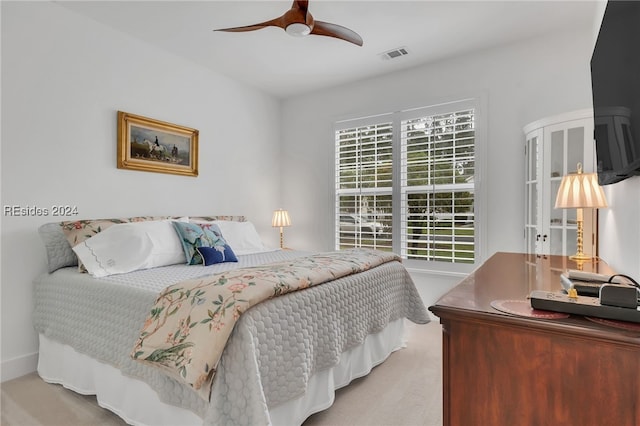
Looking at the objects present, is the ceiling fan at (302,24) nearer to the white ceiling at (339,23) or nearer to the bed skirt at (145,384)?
the white ceiling at (339,23)

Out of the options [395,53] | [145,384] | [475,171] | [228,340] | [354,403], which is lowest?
[354,403]

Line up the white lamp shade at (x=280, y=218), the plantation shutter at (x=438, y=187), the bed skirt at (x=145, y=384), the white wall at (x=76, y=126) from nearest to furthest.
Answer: the bed skirt at (x=145, y=384) < the white wall at (x=76, y=126) < the plantation shutter at (x=438, y=187) < the white lamp shade at (x=280, y=218)

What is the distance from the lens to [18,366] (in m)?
2.38

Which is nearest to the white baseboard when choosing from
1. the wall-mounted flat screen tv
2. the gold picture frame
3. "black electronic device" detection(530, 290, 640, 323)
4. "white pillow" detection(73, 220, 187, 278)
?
"white pillow" detection(73, 220, 187, 278)

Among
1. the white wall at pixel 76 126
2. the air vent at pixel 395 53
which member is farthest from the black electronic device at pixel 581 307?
the white wall at pixel 76 126

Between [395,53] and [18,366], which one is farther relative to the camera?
[395,53]

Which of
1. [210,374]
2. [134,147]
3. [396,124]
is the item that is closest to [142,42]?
[134,147]

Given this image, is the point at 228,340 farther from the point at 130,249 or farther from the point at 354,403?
the point at 130,249

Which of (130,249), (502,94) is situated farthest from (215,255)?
(502,94)

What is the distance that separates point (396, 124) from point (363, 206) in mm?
998

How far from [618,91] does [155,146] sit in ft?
10.7

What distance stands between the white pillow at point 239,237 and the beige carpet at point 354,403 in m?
1.55

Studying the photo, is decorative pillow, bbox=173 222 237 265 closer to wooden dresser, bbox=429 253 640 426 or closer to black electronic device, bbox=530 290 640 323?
wooden dresser, bbox=429 253 640 426

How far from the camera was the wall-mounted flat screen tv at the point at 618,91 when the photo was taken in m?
1.04
